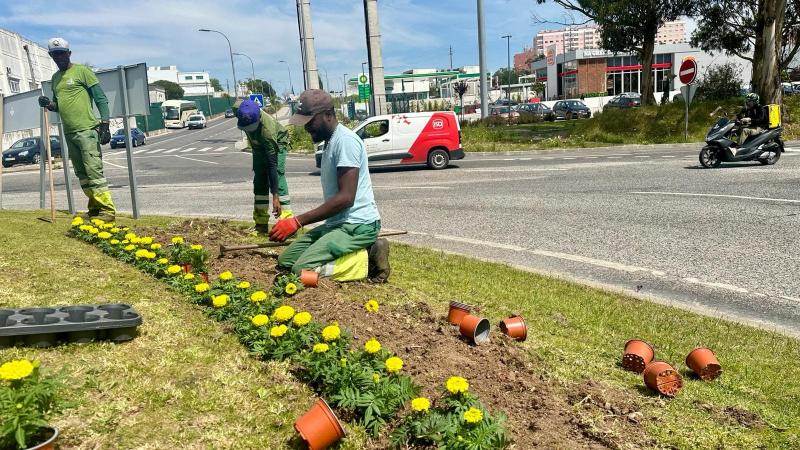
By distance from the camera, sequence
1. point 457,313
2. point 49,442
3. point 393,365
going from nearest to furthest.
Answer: point 49,442 → point 393,365 → point 457,313

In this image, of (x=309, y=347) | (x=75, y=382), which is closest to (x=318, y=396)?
(x=309, y=347)

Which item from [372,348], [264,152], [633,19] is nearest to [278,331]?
[372,348]

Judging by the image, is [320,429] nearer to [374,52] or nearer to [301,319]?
[301,319]

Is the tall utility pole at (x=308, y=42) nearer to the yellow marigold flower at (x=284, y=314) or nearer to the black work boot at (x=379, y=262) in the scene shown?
the black work boot at (x=379, y=262)

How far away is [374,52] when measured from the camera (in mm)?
24609

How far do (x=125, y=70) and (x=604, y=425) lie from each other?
7.92m

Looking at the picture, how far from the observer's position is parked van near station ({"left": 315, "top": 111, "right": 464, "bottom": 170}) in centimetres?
1786

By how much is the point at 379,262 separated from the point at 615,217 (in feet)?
16.3

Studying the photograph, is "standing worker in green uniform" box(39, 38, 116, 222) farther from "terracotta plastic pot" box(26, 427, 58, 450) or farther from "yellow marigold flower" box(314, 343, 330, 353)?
"terracotta plastic pot" box(26, 427, 58, 450)

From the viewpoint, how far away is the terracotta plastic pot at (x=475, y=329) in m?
3.43

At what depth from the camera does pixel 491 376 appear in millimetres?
2949

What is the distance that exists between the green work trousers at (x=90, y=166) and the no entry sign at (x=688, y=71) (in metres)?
20.6

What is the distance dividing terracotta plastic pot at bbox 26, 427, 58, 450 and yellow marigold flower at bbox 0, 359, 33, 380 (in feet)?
0.74

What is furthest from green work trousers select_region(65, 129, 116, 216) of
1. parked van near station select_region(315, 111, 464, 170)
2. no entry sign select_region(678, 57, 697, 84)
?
no entry sign select_region(678, 57, 697, 84)
